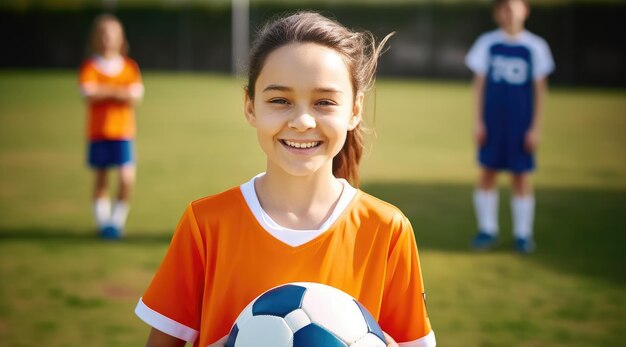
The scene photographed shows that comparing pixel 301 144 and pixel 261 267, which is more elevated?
pixel 301 144

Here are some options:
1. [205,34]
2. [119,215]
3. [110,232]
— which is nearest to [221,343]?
[110,232]

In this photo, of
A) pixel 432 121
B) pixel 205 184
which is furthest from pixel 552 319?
pixel 432 121

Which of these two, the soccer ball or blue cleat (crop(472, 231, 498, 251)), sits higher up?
the soccer ball

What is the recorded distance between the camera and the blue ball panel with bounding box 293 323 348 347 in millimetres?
1935

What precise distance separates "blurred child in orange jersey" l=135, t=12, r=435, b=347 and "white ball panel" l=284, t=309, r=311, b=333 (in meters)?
0.15

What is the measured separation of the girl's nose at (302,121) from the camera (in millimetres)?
2041

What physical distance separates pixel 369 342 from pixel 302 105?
59 cm

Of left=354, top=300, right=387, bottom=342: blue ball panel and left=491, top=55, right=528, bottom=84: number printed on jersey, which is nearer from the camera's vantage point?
left=354, top=300, right=387, bottom=342: blue ball panel

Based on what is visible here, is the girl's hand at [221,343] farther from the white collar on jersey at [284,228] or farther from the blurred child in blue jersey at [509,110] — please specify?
the blurred child in blue jersey at [509,110]

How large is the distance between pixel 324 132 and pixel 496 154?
4618mm

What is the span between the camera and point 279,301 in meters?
2.00

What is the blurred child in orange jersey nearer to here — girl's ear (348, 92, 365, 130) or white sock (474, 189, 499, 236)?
girl's ear (348, 92, 365, 130)

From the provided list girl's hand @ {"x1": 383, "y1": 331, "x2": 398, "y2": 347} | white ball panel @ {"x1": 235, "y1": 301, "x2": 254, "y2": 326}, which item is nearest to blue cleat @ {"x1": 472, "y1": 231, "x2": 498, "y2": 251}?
girl's hand @ {"x1": 383, "y1": 331, "x2": 398, "y2": 347}

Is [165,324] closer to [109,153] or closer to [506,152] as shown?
[506,152]
